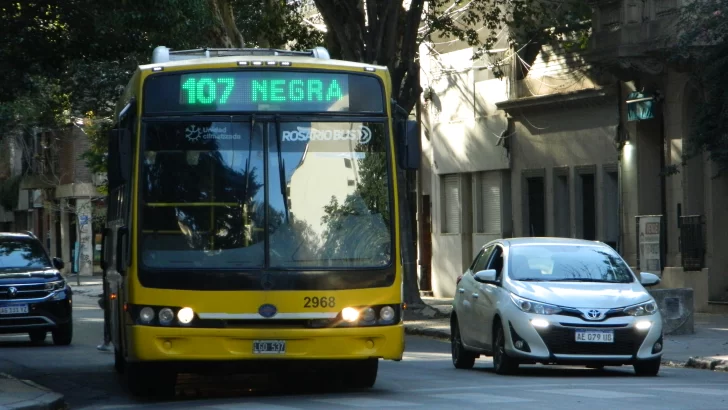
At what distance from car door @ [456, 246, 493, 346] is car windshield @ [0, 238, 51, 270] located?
8.73 metres

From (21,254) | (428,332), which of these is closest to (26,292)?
(21,254)

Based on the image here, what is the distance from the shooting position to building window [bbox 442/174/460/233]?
1598 inches

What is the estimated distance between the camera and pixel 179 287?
43.8 feet

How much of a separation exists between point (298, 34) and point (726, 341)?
15.0 meters

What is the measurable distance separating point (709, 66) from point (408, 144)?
11.6m

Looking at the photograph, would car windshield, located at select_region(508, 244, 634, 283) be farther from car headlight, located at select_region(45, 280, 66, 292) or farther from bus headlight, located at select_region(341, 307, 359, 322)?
car headlight, located at select_region(45, 280, 66, 292)

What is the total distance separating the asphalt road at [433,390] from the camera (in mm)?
13031

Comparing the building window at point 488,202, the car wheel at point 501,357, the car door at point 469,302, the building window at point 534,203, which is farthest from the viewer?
the building window at point 488,202

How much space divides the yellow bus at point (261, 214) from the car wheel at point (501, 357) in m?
2.88

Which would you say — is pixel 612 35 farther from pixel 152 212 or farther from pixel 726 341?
pixel 152 212

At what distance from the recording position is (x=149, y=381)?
14.3 meters

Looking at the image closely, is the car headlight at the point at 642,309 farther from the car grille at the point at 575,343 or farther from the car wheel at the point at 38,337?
the car wheel at the point at 38,337

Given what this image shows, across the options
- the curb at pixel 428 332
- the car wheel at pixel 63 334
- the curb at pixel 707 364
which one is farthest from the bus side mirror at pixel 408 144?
the curb at pixel 428 332

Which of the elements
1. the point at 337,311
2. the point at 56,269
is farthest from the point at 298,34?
the point at 337,311
